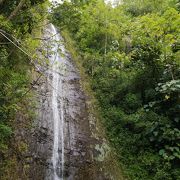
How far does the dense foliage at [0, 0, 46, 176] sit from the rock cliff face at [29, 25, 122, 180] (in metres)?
0.73

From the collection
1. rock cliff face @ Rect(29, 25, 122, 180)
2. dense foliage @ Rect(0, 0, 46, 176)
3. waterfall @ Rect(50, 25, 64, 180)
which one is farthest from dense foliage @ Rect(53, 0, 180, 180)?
waterfall @ Rect(50, 25, 64, 180)

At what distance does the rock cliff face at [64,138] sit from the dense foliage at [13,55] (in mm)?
733

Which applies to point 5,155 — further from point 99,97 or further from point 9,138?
point 99,97

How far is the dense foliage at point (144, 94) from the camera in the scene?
30.7 feet

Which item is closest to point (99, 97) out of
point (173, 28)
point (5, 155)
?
point (173, 28)

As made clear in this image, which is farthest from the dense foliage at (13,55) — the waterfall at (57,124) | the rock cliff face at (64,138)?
the waterfall at (57,124)

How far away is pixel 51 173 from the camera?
8.89m

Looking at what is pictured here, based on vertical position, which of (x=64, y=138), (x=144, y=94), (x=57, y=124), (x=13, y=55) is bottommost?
(x=64, y=138)

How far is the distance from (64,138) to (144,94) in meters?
3.46

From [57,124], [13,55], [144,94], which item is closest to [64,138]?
[57,124]

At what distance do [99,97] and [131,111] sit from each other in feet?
5.86

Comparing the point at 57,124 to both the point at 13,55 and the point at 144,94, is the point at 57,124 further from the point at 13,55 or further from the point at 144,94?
the point at 144,94

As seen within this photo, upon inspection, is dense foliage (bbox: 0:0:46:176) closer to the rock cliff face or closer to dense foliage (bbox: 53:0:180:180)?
the rock cliff face

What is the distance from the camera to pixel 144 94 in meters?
11.7
